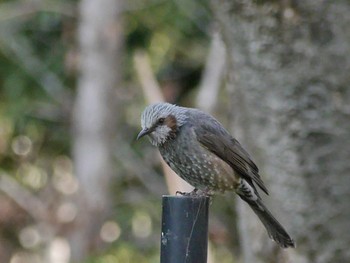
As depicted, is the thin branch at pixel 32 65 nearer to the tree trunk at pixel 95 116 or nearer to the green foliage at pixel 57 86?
the green foliage at pixel 57 86

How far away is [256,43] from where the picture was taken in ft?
23.7

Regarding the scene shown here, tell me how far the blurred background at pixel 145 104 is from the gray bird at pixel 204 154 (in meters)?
1.54

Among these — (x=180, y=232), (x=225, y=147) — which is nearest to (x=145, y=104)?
(x=225, y=147)

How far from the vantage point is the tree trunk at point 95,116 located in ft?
36.1

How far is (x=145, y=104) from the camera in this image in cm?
1320

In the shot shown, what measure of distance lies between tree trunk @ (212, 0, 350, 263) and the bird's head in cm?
181

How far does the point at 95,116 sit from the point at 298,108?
4.27 metres

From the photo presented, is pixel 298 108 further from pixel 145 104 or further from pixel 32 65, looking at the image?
pixel 32 65

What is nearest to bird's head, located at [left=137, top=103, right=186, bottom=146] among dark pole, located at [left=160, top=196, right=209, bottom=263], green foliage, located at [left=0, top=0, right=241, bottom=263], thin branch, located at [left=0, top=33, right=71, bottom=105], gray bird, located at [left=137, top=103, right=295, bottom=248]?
gray bird, located at [left=137, top=103, right=295, bottom=248]

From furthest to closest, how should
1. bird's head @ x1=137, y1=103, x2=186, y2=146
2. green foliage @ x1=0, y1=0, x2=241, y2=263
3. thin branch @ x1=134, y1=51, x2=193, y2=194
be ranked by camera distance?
green foliage @ x1=0, y1=0, x2=241, y2=263 < thin branch @ x1=134, y1=51, x2=193, y2=194 < bird's head @ x1=137, y1=103, x2=186, y2=146

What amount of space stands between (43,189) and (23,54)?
184 cm

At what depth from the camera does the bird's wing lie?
5.61 m

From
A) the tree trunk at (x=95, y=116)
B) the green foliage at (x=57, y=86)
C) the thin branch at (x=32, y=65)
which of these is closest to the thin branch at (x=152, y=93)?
the tree trunk at (x=95, y=116)

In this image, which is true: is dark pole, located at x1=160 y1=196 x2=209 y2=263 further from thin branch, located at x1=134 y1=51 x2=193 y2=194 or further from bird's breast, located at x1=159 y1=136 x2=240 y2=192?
thin branch, located at x1=134 y1=51 x2=193 y2=194
